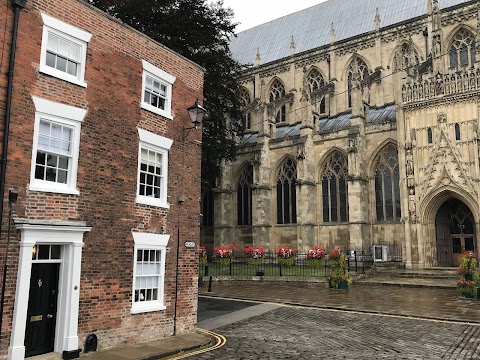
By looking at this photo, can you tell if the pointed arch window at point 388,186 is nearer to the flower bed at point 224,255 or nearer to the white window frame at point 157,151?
the flower bed at point 224,255

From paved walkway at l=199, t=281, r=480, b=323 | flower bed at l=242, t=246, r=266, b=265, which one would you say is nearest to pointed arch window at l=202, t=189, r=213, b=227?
flower bed at l=242, t=246, r=266, b=265

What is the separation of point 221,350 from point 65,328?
10.8ft

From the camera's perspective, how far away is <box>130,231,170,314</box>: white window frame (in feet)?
33.1

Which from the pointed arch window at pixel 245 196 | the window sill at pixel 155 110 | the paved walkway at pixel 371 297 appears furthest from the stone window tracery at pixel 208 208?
the window sill at pixel 155 110

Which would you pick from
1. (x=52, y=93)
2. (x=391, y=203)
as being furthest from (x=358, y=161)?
(x=52, y=93)

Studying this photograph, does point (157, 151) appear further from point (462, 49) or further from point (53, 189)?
point (462, 49)

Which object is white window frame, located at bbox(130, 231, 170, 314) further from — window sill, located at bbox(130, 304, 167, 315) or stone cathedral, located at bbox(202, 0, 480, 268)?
stone cathedral, located at bbox(202, 0, 480, 268)

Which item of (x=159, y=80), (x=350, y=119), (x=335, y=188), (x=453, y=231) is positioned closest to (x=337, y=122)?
(x=350, y=119)

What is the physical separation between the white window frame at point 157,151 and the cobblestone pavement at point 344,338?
12.5ft

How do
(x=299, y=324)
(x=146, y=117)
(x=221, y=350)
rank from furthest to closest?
(x=299, y=324), (x=146, y=117), (x=221, y=350)

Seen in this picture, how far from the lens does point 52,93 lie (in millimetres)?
8758

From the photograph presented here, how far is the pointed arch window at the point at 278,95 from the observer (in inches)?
1631

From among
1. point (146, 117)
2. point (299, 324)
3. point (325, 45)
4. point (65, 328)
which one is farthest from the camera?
point (325, 45)

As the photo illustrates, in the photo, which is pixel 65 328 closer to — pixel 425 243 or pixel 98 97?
pixel 98 97
